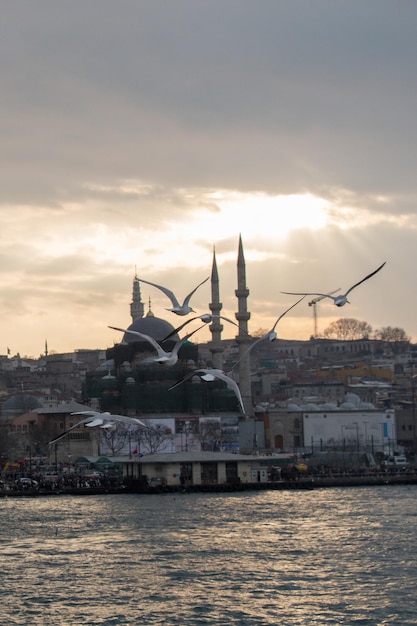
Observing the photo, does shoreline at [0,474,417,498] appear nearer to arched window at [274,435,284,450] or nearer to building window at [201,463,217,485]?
building window at [201,463,217,485]

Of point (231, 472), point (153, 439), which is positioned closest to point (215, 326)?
point (153, 439)

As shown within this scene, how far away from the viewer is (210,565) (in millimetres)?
31500

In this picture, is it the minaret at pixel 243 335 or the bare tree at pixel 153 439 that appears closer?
the bare tree at pixel 153 439

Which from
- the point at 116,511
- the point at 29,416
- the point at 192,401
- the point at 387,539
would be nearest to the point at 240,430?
the point at 192,401

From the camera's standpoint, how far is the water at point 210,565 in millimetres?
26062

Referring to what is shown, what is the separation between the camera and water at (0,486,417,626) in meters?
26.1

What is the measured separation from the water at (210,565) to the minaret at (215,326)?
36.1 meters

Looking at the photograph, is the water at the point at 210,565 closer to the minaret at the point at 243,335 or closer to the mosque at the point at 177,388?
the mosque at the point at 177,388

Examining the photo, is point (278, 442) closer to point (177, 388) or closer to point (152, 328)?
point (177, 388)

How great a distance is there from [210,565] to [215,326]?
53.2 meters

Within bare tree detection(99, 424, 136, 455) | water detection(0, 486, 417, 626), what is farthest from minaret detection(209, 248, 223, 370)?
water detection(0, 486, 417, 626)

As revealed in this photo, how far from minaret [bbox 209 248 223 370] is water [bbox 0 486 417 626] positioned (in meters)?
36.1

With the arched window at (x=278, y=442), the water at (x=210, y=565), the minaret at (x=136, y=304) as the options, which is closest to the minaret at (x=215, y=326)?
the arched window at (x=278, y=442)

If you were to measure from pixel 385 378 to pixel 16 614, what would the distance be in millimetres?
107178
